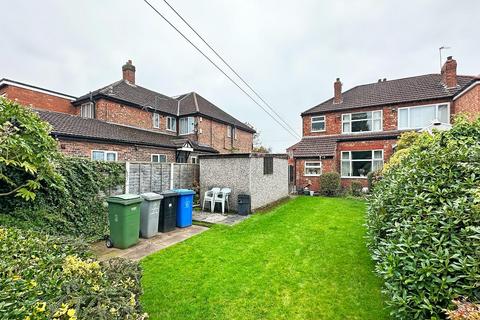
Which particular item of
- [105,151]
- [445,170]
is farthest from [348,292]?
[105,151]

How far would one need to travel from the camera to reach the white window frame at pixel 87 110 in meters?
16.2

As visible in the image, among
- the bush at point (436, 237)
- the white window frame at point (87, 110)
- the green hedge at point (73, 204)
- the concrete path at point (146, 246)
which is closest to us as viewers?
the bush at point (436, 237)

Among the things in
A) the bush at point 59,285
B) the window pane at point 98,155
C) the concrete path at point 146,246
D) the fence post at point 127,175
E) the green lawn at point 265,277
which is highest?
the window pane at point 98,155

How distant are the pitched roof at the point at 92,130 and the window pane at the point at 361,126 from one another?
1389 centimetres

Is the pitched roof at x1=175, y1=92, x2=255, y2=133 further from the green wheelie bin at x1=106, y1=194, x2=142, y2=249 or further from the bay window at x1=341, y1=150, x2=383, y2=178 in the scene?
the green wheelie bin at x1=106, y1=194, x2=142, y2=249

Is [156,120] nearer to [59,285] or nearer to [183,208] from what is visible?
[183,208]

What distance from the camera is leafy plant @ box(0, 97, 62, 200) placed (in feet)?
12.7

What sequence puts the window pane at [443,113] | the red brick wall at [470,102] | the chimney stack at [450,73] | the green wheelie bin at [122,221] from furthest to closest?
the chimney stack at [450,73] → the window pane at [443,113] → the red brick wall at [470,102] → the green wheelie bin at [122,221]

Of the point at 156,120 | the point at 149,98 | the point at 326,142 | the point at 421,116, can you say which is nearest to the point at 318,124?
the point at 326,142

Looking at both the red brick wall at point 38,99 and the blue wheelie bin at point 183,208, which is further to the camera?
the red brick wall at point 38,99

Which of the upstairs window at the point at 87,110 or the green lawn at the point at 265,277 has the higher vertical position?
the upstairs window at the point at 87,110

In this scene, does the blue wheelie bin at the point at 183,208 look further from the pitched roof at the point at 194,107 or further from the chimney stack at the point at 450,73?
the chimney stack at the point at 450,73

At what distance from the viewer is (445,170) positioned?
3010mm

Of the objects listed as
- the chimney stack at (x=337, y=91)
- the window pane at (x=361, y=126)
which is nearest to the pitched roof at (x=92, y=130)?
the chimney stack at (x=337, y=91)
